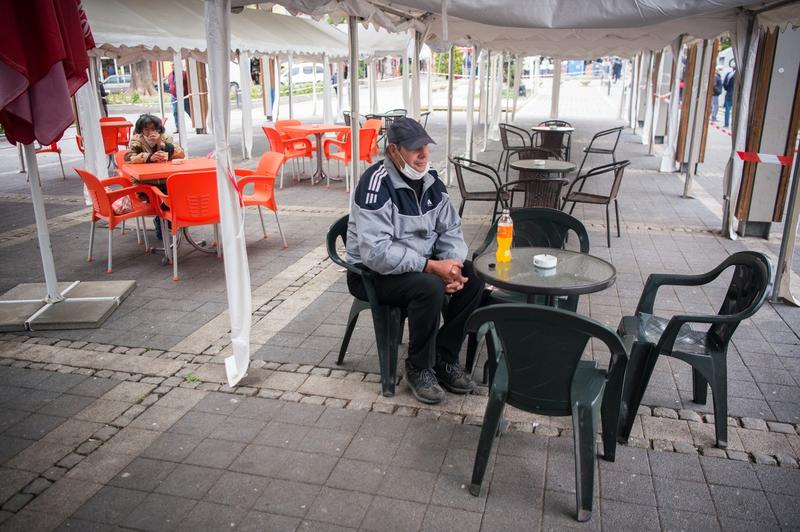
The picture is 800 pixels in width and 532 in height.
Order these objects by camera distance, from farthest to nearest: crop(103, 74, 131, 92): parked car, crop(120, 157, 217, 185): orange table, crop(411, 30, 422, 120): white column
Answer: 1. crop(103, 74, 131, 92): parked car
2. crop(411, 30, 422, 120): white column
3. crop(120, 157, 217, 185): orange table

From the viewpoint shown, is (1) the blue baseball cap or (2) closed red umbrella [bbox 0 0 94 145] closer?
(1) the blue baseball cap

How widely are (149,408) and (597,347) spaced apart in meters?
2.96

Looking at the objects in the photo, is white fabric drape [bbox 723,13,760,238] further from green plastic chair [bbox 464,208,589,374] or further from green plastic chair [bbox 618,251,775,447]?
green plastic chair [bbox 618,251,775,447]

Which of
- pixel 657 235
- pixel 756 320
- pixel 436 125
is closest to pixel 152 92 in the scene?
pixel 436 125

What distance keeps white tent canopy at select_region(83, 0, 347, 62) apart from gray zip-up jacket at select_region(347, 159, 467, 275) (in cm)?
600

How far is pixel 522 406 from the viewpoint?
2816 millimetres

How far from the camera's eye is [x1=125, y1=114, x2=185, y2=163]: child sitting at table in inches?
263

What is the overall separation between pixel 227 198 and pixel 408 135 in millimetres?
1134

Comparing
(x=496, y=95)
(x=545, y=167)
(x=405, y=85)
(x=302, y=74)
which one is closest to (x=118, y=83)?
(x=302, y=74)

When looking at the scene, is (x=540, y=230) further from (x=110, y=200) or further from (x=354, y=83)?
(x=110, y=200)

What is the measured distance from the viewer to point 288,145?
10641 millimetres

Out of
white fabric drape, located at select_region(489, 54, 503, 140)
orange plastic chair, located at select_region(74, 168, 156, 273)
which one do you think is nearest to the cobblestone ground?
orange plastic chair, located at select_region(74, 168, 156, 273)

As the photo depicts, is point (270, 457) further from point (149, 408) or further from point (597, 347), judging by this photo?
point (597, 347)

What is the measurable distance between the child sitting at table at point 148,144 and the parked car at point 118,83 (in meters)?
28.1
